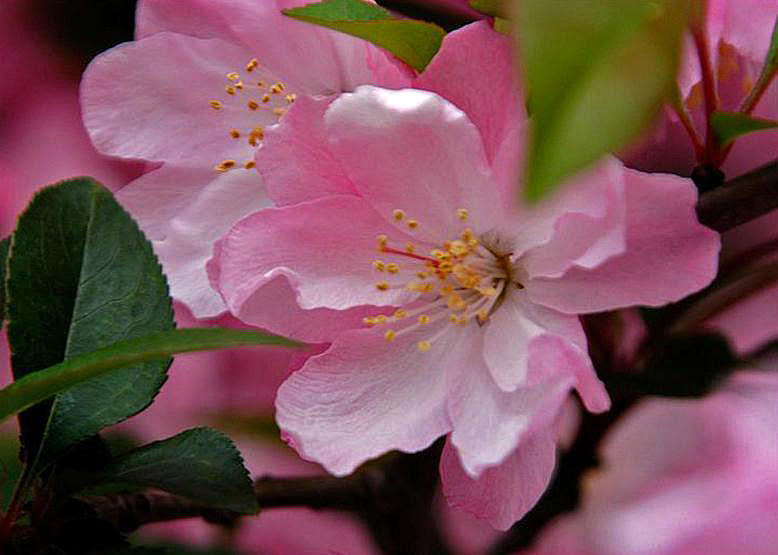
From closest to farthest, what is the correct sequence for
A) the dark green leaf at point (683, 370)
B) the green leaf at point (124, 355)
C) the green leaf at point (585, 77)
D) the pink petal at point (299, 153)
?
the green leaf at point (585, 77), the green leaf at point (124, 355), the pink petal at point (299, 153), the dark green leaf at point (683, 370)

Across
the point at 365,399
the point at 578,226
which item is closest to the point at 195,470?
the point at 365,399

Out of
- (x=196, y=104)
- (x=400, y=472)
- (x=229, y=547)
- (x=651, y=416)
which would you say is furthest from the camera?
(x=651, y=416)

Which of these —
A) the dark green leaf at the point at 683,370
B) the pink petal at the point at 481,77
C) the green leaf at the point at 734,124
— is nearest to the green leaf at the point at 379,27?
the pink petal at the point at 481,77

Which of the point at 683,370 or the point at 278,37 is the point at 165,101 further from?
the point at 683,370

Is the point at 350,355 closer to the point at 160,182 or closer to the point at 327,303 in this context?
the point at 327,303

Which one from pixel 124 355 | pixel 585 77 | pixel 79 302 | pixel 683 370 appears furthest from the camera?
pixel 683 370

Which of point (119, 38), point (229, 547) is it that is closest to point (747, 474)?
point (229, 547)

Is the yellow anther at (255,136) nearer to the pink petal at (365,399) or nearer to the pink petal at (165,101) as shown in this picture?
the pink petal at (165,101)
